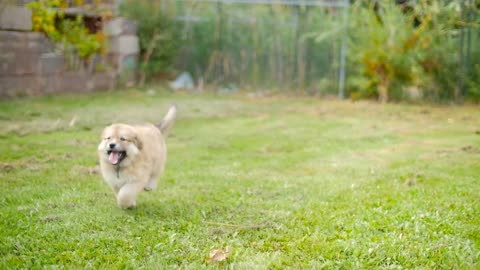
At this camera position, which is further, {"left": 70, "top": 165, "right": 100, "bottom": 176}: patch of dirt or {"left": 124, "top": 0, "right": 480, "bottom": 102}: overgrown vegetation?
{"left": 124, "top": 0, "right": 480, "bottom": 102}: overgrown vegetation

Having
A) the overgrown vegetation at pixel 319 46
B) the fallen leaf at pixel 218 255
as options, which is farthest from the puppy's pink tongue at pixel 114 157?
the overgrown vegetation at pixel 319 46

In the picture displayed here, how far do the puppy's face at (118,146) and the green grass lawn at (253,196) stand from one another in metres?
A: 0.48

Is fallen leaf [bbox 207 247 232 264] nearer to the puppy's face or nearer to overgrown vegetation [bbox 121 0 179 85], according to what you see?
the puppy's face

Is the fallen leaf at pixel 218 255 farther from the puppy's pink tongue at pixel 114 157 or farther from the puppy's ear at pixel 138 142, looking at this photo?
the puppy's ear at pixel 138 142

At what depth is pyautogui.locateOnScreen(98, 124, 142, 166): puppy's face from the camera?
5.47 m

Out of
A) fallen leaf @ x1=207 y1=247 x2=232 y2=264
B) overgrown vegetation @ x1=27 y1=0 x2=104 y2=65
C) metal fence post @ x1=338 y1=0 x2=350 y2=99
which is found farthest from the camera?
metal fence post @ x1=338 y1=0 x2=350 y2=99

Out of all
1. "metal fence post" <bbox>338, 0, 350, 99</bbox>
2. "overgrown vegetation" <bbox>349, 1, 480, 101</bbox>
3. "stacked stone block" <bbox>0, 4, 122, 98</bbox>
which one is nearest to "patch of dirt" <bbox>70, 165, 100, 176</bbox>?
"stacked stone block" <bbox>0, 4, 122, 98</bbox>

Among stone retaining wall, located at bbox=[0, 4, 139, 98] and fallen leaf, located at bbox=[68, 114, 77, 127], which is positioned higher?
stone retaining wall, located at bbox=[0, 4, 139, 98]

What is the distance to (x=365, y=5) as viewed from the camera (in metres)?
15.3

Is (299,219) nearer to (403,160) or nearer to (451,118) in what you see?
(403,160)

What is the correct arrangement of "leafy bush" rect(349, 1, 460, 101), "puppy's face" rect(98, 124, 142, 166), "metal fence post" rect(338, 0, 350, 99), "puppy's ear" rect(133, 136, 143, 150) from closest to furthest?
"puppy's face" rect(98, 124, 142, 166) → "puppy's ear" rect(133, 136, 143, 150) → "leafy bush" rect(349, 1, 460, 101) → "metal fence post" rect(338, 0, 350, 99)

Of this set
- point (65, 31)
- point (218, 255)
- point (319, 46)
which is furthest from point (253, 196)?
point (319, 46)

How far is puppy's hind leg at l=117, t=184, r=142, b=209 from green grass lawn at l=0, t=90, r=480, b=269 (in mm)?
135

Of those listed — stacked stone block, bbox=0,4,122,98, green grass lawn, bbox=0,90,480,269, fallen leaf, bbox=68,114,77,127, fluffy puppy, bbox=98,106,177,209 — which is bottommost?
green grass lawn, bbox=0,90,480,269
